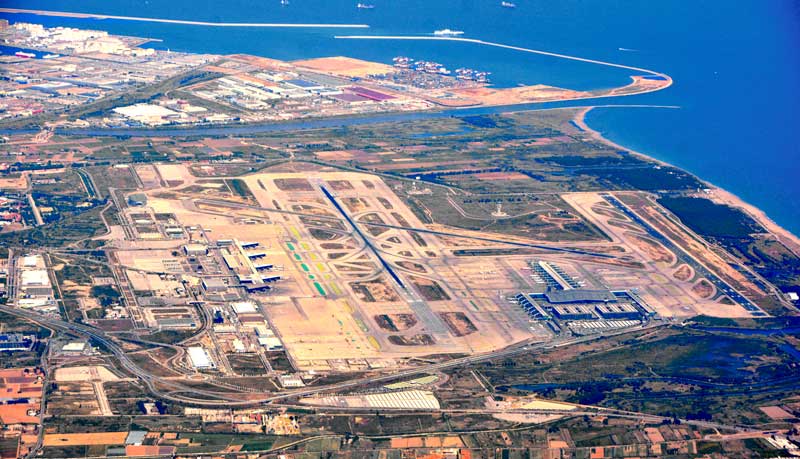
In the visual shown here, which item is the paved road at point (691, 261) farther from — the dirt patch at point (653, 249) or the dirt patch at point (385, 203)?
the dirt patch at point (385, 203)

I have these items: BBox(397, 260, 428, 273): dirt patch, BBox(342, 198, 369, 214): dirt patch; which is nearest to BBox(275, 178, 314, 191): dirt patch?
BBox(342, 198, 369, 214): dirt patch

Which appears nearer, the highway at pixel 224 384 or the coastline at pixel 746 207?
the highway at pixel 224 384

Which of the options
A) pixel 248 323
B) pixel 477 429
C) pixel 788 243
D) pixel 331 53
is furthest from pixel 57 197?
pixel 331 53

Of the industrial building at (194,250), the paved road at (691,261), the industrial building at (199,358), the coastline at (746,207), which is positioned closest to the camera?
the industrial building at (199,358)

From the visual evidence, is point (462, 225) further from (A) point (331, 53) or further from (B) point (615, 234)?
(A) point (331, 53)

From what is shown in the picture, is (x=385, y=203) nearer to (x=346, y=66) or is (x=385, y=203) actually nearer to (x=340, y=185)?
(x=340, y=185)

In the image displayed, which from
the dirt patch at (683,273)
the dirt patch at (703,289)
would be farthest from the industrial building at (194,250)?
the dirt patch at (703,289)
